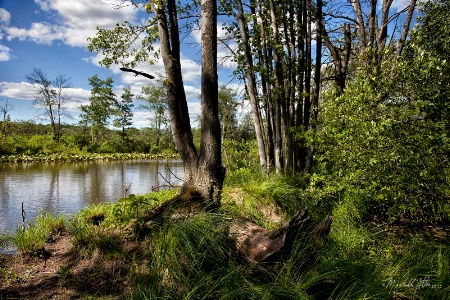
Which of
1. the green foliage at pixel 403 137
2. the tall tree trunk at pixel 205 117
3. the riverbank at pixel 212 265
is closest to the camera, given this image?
the riverbank at pixel 212 265

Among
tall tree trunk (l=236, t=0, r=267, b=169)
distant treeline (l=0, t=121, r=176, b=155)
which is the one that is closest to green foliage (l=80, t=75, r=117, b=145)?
distant treeline (l=0, t=121, r=176, b=155)

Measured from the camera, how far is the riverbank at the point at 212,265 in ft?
7.09

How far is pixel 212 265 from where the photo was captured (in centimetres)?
266

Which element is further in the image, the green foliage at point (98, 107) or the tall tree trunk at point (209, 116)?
the green foliage at point (98, 107)

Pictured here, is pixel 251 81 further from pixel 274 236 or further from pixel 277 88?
pixel 274 236

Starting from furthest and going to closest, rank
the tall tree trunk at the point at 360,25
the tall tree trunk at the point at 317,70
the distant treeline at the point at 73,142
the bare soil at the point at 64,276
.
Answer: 1. the distant treeline at the point at 73,142
2. the tall tree trunk at the point at 360,25
3. the tall tree trunk at the point at 317,70
4. the bare soil at the point at 64,276

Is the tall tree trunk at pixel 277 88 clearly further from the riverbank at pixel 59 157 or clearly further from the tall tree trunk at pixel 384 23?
the riverbank at pixel 59 157

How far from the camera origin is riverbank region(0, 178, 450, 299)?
85.1 inches

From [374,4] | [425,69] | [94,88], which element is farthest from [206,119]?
[94,88]

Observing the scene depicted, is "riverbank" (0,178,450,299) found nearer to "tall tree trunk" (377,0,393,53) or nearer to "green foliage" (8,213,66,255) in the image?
"green foliage" (8,213,66,255)

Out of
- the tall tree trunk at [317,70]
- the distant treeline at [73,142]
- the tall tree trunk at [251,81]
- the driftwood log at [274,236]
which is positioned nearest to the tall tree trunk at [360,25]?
the tall tree trunk at [317,70]

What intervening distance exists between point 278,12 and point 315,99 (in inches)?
80.3

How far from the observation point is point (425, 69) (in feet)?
9.34

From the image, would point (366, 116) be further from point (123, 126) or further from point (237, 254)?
point (123, 126)
